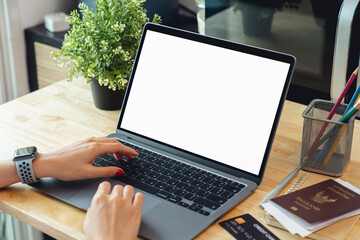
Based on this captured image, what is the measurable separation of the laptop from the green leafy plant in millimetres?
90

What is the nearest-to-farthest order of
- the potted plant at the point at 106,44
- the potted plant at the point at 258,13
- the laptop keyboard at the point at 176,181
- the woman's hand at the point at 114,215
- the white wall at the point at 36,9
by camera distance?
the woman's hand at the point at 114,215, the laptop keyboard at the point at 176,181, the potted plant at the point at 106,44, the potted plant at the point at 258,13, the white wall at the point at 36,9

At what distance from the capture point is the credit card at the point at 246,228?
926 millimetres

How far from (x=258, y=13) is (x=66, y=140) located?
79 cm

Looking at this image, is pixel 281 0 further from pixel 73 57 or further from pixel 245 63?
pixel 73 57

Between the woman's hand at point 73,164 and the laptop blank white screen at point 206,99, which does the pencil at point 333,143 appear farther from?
the woman's hand at point 73,164

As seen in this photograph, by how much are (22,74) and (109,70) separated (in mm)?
1072

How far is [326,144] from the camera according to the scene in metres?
1.11

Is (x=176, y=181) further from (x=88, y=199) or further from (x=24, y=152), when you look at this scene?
(x=24, y=152)

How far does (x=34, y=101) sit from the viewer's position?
56.6 inches

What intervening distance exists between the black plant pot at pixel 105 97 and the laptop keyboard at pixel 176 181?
25cm

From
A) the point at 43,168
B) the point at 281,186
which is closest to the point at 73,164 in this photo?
the point at 43,168

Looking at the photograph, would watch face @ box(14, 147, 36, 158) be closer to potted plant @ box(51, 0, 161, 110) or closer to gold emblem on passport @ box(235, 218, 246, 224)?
potted plant @ box(51, 0, 161, 110)

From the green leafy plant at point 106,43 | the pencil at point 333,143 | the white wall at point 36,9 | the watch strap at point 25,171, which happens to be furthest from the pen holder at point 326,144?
the white wall at point 36,9

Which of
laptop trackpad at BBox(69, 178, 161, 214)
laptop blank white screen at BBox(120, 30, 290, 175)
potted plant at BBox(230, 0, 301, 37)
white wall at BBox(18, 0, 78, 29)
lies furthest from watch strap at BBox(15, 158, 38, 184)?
white wall at BBox(18, 0, 78, 29)
